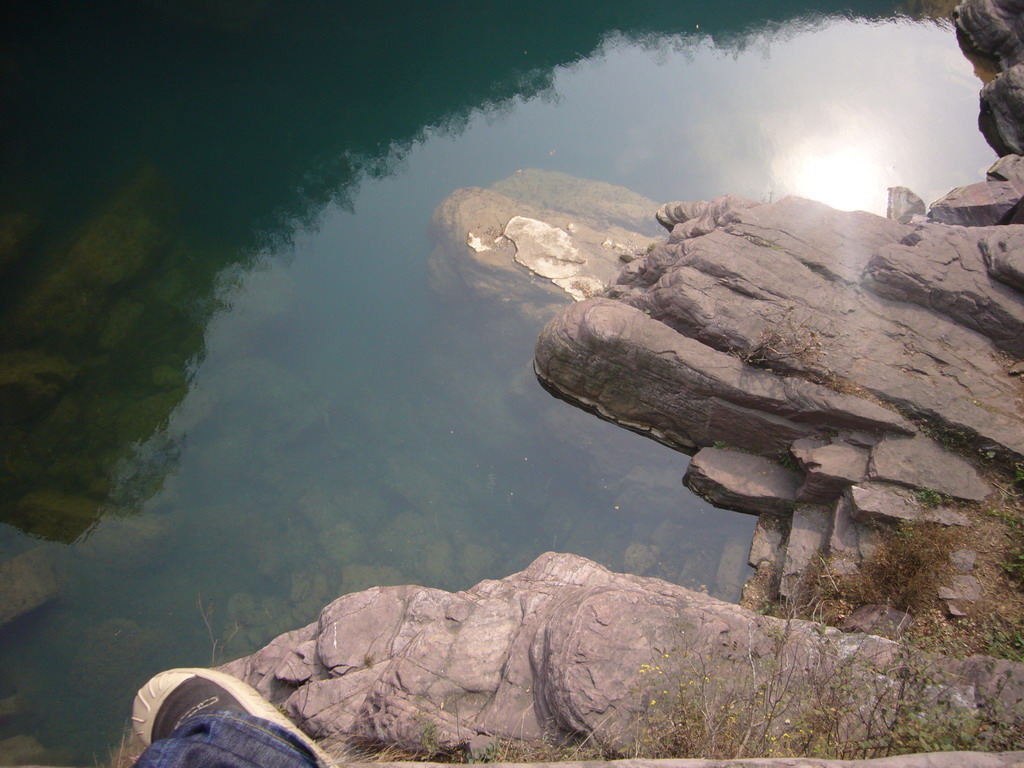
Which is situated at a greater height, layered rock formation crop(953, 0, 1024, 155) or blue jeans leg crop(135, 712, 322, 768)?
layered rock formation crop(953, 0, 1024, 155)

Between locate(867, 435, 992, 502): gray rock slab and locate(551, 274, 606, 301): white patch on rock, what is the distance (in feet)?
13.9

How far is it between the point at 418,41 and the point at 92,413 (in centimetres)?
1080

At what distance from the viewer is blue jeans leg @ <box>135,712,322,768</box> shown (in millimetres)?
2363

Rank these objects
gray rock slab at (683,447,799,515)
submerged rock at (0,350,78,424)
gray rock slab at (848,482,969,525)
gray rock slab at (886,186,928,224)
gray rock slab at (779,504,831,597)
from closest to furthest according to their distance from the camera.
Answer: gray rock slab at (848,482,969,525)
gray rock slab at (779,504,831,597)
gray rock slab at (683,447,799,515)
submerged rock at (0,350,78,424)
gray rock slab at (886,186,928,224)

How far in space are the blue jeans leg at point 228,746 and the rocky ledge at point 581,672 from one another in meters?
1.67

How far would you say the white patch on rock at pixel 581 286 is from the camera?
9.12m

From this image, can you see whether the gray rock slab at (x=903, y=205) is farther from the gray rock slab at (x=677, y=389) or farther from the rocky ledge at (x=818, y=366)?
the gray rock slab at (x=677, y=389)

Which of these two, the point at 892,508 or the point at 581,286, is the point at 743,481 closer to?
the point at 892,508

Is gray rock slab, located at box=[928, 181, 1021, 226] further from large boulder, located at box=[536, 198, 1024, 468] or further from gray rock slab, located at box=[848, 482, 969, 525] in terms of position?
gray rock slab, located at box=[848, 482, 969, 525]

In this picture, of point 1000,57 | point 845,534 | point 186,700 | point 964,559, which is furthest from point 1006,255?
point 1000,57

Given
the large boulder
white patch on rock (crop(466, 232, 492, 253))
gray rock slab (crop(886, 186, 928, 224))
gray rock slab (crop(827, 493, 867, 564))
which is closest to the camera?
gray rock slab (crop(827, 493, 867, 564))

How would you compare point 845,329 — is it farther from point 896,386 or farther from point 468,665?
point 468,665

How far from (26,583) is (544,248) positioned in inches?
296

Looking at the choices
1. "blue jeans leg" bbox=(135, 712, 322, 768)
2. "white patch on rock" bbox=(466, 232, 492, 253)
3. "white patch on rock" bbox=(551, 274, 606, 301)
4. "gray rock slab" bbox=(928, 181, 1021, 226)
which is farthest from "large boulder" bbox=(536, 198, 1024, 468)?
"blue jeans leg" bbox=(135, 712, 322, 768)
